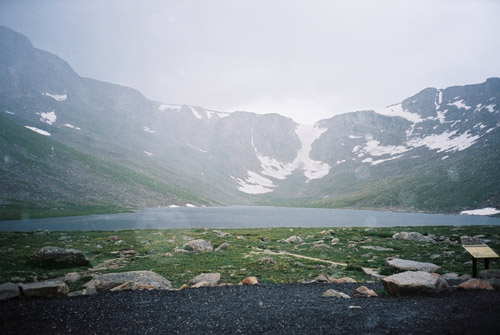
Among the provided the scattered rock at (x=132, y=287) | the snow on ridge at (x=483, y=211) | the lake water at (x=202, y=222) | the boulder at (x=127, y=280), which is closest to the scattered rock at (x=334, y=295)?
the boulder at (x=127, y=280)

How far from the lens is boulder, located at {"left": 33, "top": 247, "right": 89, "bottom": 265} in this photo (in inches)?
984

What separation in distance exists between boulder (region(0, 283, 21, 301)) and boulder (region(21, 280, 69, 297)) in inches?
11.8

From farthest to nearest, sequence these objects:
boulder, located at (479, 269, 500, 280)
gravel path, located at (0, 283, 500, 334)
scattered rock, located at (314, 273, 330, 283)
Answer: scattered rock, located at (314, 273, 330, 283) → boulder, located at (479, 269, 500, 280) → gravel path, located at (0, 283, 500, 334)

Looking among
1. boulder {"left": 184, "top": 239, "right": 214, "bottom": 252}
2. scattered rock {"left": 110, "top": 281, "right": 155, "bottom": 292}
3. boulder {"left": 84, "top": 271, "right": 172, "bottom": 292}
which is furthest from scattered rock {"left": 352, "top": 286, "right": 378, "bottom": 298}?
boulder {"left": 184, "top": 239, "right": 214, "bottom": 252}

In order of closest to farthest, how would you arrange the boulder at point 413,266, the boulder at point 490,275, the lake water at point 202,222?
the boulder at point 490,275
the boulder at point 413,266
the lake water at point 202,222

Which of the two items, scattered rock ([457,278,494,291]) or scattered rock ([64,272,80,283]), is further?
scattered rock ([64,272,80,283])

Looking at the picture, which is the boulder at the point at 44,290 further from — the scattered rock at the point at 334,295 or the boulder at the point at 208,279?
the scattered rock at the point at 334,295

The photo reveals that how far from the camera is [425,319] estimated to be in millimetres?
11969

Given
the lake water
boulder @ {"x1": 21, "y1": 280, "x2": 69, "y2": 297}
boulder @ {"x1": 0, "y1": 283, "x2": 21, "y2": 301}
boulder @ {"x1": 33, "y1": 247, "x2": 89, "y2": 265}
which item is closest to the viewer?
boulder @ {"x1": 0, "y1": 283, "x2": 21, "y2": 301}

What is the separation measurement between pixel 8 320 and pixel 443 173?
728 ft

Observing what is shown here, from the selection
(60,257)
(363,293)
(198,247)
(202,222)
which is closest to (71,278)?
(60,257)

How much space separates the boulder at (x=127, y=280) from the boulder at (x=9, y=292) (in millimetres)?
3639

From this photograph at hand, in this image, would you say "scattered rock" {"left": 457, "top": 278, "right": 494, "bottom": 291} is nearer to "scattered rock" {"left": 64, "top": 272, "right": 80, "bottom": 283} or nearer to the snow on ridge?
"scattered rock" {"left": 64, "top": 272, "right": 80, "bottom": 283}

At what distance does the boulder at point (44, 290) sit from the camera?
623 inches
